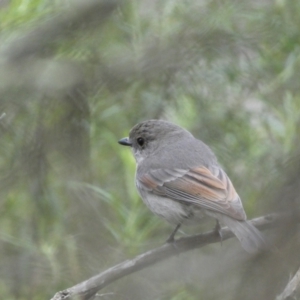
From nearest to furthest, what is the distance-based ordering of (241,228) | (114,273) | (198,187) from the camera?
(114,273), (241,228), (198,187)

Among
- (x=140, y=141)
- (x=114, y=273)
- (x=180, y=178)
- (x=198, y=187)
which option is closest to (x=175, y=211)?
(x=198, y=187)

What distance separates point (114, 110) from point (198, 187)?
0.80 metres

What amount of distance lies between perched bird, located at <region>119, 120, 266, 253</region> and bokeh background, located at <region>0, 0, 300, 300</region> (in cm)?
12

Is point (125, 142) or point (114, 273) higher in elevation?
point (114, 273)

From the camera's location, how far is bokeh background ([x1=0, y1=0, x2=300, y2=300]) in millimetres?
3166

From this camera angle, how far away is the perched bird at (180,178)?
3738 mm

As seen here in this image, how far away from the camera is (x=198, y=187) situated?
159 inches

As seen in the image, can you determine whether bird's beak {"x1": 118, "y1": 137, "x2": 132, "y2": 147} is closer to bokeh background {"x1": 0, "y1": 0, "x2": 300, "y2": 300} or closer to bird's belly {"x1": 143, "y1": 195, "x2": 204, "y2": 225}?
bokeh background {"x1": 0, "y1": 0, "x2": 300, "y2": 300}

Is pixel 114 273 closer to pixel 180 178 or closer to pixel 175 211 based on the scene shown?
pixel 175 211

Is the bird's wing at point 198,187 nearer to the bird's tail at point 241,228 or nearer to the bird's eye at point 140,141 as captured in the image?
the bird's tail at point 241,228

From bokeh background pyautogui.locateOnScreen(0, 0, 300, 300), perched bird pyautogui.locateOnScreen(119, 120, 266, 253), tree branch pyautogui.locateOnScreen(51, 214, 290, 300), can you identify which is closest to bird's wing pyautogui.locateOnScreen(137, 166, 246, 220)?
perched bird pyautogui.locateOnScreen(119, 120, 266, 253)

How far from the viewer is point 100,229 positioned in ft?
9.78

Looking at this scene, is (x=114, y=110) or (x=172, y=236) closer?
(x=172, y=236)

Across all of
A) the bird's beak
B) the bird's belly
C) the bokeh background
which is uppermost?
the bokeh background
